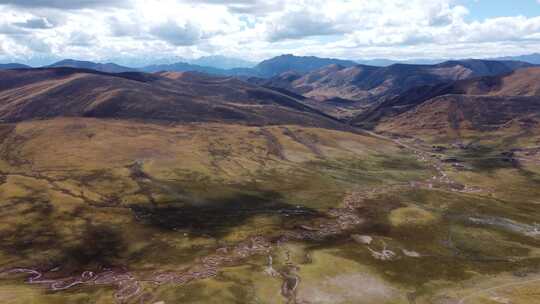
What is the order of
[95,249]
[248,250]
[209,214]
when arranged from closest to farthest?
[248,250] < [95,249] < [209,214]

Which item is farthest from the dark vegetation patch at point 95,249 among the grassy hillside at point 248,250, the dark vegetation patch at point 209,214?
the dark vegetation patch at point 209,214

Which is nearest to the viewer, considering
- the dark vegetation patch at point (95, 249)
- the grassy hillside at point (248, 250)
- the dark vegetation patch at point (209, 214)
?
the grassy hillside at point (248, 250)

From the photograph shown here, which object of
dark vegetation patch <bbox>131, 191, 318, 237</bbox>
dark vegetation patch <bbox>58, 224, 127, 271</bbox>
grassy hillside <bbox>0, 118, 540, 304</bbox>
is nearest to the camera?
grassy hillside <bbox>0, 118, 540, 304</bbox>

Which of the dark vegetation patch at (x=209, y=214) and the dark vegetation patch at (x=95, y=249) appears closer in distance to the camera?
the dark vegetation patch at (x=95, y=249)

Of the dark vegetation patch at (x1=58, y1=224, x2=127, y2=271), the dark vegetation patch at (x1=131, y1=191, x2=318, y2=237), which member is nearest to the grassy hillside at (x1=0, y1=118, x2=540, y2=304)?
the dark vegetation patch at (x1=131, y1=191, x2=318, y2=237)

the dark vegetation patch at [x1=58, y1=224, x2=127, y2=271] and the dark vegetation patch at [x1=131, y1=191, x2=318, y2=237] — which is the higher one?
the dark vegetation patch at [x1=58, y1=224, x2=127, y2=271]

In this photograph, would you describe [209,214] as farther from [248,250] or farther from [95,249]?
[95,249]

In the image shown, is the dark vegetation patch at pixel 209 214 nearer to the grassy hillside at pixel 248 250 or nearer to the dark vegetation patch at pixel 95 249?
the grassy hillside at pixel 248 250

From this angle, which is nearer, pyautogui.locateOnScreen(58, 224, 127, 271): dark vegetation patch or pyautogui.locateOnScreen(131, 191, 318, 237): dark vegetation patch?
pyautogui.locateOnScreen(58, 224, 127, 271): dark vegetation patch

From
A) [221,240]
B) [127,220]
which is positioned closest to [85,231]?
[127,220]

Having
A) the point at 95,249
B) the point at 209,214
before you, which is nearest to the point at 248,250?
the point at 209,214

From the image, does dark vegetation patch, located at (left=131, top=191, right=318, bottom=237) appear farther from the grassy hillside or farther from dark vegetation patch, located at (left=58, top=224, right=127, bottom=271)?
dark vegetation patch, located at (left=58, top=224, right=127, bottom=271)
